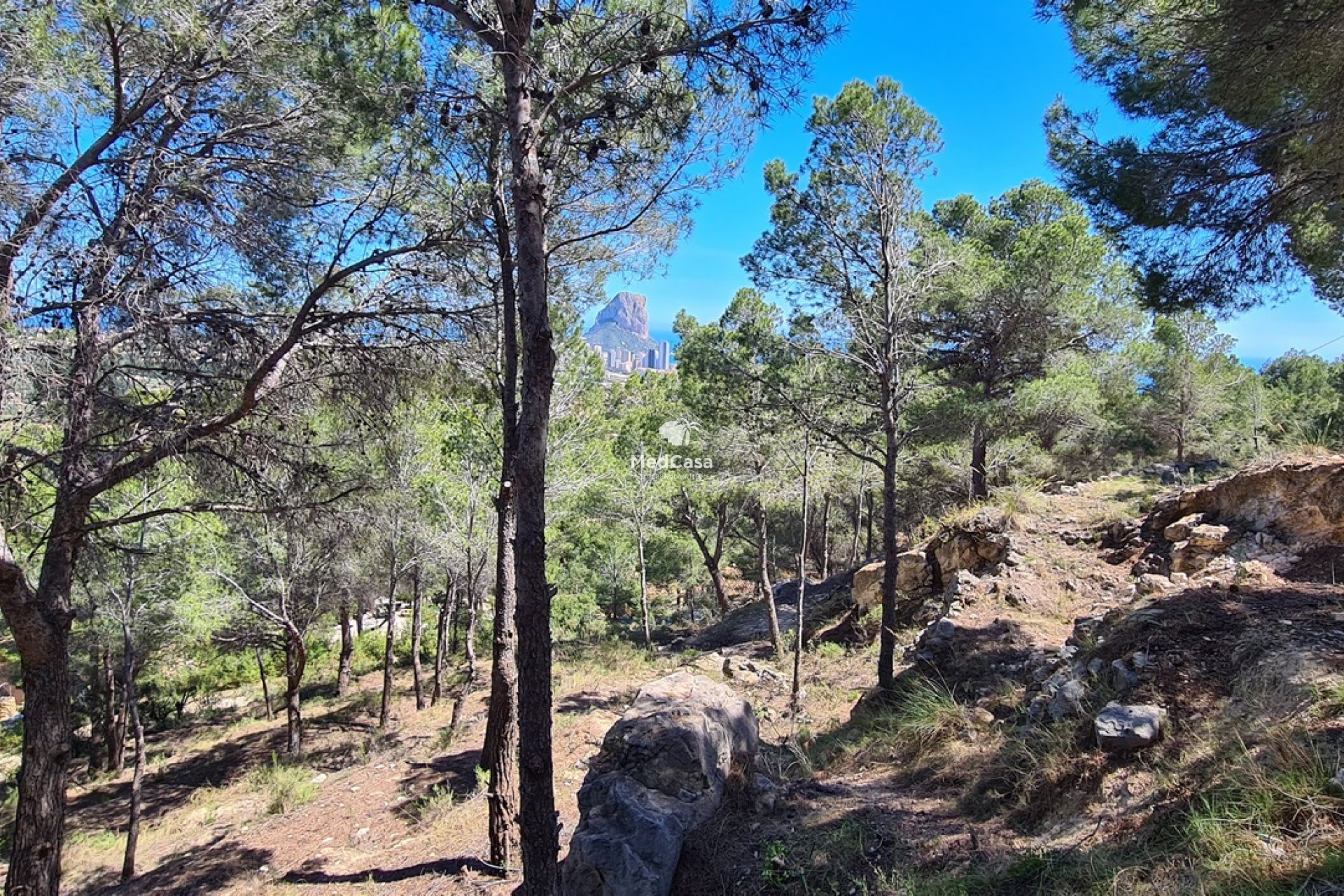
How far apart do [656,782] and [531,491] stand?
8.83ft

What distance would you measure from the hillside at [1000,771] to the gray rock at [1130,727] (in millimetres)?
50

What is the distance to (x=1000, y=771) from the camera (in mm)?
4594

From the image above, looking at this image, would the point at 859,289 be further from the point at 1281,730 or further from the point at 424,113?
the point at 1281,730

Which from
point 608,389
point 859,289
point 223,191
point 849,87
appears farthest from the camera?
point 608,389

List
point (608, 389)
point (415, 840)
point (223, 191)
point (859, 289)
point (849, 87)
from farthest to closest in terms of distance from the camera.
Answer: point (608, 389) < point (859, 289) < point (849, 87) < point (415, 840) < point (223, 191)

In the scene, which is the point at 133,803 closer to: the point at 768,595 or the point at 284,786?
the point at 284,786

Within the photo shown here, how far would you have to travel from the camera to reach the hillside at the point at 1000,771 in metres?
3.04

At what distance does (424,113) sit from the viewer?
197 inches

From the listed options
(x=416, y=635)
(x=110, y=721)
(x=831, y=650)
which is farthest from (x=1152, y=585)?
(x=110, y=721)

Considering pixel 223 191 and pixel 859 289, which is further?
pixel 859 289

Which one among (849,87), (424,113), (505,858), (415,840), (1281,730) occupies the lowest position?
(415,840)

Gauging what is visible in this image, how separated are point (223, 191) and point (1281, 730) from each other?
24.7 feet

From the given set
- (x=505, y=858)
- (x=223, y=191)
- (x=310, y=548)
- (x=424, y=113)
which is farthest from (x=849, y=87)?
(x=310, y=548)
